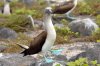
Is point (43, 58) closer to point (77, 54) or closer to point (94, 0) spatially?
point (77, 54)

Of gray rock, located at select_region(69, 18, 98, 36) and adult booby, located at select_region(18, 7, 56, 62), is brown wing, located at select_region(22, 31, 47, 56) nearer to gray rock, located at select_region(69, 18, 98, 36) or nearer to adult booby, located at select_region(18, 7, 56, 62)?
adult booby, located at select_region(18, 7, 56, 62)

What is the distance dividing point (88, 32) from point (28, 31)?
96.5 inches

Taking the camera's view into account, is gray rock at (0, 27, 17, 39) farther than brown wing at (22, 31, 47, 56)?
Yes

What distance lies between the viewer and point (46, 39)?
909 centimetres

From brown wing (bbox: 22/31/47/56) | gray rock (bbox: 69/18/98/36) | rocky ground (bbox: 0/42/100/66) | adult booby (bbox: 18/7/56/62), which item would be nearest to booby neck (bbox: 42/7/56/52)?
adult booby (bbox: 18/7/56/62)


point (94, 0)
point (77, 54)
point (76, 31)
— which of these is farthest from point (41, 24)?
point (77, 54)

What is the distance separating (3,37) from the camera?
1411cm

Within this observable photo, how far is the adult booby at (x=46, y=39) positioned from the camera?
8953mm

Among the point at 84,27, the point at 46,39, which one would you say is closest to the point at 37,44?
the point at 46,39

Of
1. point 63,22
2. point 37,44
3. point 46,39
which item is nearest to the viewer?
point 46,39

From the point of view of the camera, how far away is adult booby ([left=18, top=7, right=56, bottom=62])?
895 centimetres

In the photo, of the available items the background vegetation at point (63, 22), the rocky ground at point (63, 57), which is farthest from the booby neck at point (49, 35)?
the background vegetation at point (63, 22)

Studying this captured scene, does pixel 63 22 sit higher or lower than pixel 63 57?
lower

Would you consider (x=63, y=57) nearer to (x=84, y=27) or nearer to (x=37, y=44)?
(x=37, y=44)
